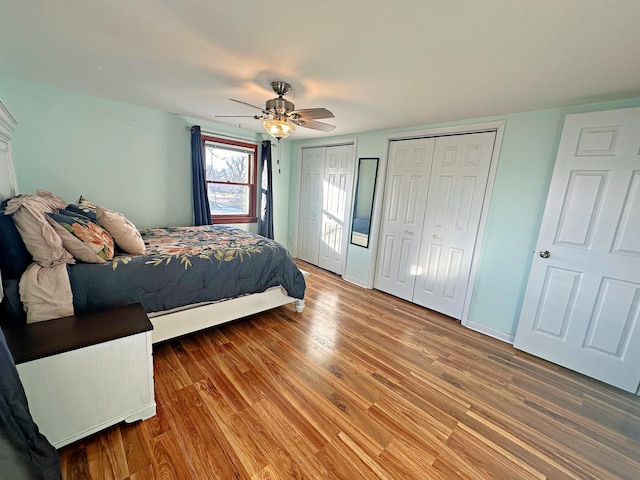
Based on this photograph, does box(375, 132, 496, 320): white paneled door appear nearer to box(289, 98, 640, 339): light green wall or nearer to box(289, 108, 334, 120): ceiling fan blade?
box(289, 98, 640, 339): light green wall

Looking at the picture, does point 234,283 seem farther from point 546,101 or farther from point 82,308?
point 546,101

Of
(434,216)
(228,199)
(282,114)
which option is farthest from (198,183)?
(434,216)

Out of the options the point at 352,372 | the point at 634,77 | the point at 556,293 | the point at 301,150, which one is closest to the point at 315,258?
the point at 301,150

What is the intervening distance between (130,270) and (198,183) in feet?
7.01

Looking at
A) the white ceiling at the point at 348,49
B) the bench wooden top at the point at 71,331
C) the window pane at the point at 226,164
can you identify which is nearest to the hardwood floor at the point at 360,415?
the bench wooden top at the point at 71,331

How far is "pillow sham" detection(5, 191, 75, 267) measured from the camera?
141cm

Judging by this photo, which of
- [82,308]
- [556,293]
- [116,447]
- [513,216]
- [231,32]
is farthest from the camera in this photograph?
[513,216]

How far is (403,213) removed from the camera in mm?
3334

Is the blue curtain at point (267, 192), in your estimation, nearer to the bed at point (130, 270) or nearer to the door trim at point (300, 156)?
the door trim at point (300, 156)

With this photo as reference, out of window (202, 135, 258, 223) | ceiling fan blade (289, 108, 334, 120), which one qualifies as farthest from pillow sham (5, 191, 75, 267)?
window (202, 135, 258, 223)

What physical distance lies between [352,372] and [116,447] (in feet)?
4.76

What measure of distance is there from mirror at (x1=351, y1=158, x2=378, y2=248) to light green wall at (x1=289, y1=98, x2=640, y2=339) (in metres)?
1.02

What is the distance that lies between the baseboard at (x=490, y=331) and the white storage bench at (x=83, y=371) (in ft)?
9.61

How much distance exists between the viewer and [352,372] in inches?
77.7
